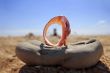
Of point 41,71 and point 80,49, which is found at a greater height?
point 80,49

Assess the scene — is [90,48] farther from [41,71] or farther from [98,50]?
[41,71]

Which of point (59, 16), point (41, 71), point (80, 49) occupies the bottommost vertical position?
point (41, 71)

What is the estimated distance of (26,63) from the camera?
8.84m

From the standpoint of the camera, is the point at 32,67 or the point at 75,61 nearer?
the point at 75,61

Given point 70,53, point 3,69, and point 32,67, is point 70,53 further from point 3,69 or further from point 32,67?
point 3,69

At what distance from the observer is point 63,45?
900 cm

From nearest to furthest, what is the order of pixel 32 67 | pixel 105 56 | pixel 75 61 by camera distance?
pixel 75 61, pixel 32 67, pixel 105 56

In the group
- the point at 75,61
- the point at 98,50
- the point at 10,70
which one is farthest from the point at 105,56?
the point at 10,70

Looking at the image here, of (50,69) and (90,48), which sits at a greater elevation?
(90,48)

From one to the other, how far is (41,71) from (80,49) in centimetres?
142

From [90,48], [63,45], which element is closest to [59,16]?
[63,45]

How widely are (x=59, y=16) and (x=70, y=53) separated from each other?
1.49 metres

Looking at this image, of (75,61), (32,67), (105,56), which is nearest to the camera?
(75,61)

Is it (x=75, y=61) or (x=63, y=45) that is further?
(x=63, y=45)
